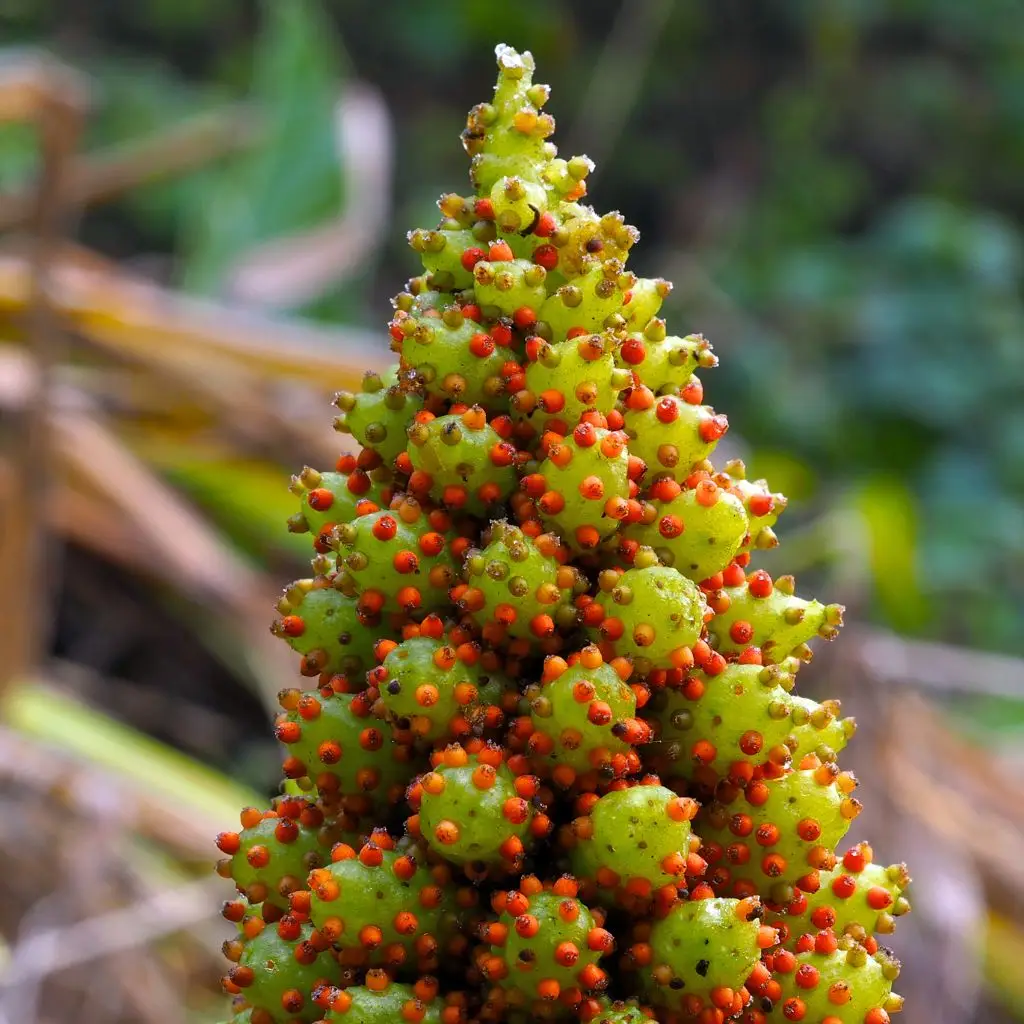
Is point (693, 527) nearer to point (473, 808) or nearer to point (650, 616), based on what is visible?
point (650, 616)

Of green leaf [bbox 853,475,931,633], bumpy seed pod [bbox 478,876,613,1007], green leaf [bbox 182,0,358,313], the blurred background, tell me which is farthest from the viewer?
green leaf [bbox 182,0,358,313]

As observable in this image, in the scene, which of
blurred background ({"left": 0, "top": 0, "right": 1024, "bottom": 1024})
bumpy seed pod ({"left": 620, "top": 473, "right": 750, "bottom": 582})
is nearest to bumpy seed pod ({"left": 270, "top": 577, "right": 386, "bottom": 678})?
bumpy seed pod ({"left": 620, "top": 473, "right": 750, "bottom": 582})

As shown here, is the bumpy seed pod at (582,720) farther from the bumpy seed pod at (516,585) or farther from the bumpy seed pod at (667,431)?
the bumpy seed pod at (667,431)

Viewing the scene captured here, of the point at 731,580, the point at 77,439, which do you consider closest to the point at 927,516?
the point at 77,439

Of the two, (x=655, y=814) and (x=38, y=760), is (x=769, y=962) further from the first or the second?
(x=38, y=760)

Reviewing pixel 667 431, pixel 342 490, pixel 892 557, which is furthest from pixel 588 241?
pixel 892 557

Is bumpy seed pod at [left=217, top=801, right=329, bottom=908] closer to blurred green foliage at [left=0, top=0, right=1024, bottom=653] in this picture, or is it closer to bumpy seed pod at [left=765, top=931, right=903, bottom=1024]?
bumpy seed pod at [left=765, top=931, right=903, bottom=1024]

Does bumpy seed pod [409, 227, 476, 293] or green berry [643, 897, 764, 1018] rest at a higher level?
bumpy seed pod [409, 227, 476, 293]

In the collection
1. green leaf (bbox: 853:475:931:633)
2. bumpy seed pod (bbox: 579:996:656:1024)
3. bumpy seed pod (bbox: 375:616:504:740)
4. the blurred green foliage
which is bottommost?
bumpy seed pod (bbox: 579:996:656:1024)
